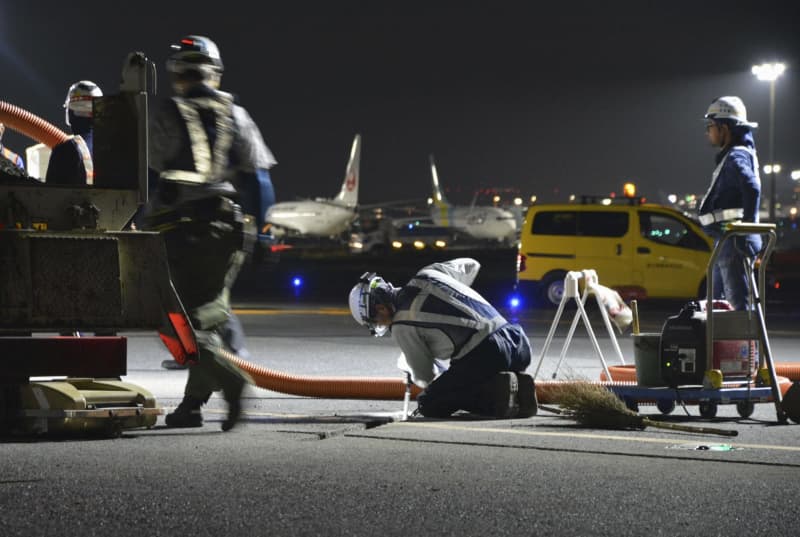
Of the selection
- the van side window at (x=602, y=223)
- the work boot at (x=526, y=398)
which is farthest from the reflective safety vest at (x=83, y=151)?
the van side window at (x=602, y=223)

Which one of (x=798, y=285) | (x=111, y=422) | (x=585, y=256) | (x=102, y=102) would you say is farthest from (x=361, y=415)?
(x=798, y=285)

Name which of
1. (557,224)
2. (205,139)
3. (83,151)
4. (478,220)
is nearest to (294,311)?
(557,224)

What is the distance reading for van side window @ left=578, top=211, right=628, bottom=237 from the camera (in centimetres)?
2230

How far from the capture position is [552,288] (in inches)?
869

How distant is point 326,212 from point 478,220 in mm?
11816

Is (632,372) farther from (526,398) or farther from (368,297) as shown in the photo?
(368,297)

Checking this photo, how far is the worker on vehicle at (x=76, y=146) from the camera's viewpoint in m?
8.05

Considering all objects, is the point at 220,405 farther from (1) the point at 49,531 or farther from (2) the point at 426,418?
(1) the point at 49,531

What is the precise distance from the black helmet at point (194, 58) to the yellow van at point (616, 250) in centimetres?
1558

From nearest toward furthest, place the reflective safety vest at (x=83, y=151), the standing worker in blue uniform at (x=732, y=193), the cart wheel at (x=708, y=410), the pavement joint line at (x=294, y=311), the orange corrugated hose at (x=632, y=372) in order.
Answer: the reflective safety vest at (x=83, y=151) < the cart wheel at (x=708, y=410) < the standing worker in blue uniform at (x=732, y=193) < the orange corrugated hose at (x=632, y=372) < the pavement joint line at (x=294, y=311)

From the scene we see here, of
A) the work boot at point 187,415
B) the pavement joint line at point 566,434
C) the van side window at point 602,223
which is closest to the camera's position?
Result: the pavement joint line at point 566,434

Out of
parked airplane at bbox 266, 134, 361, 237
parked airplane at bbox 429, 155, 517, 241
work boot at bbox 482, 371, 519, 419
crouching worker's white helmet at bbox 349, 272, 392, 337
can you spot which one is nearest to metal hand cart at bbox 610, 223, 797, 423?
work boot at bbox 482, 371, 519, 419

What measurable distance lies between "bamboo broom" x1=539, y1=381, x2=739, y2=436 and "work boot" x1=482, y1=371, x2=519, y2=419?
1.03ft

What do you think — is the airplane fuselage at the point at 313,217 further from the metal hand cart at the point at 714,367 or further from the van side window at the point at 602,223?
the metal hand cart at the point at 714,367
